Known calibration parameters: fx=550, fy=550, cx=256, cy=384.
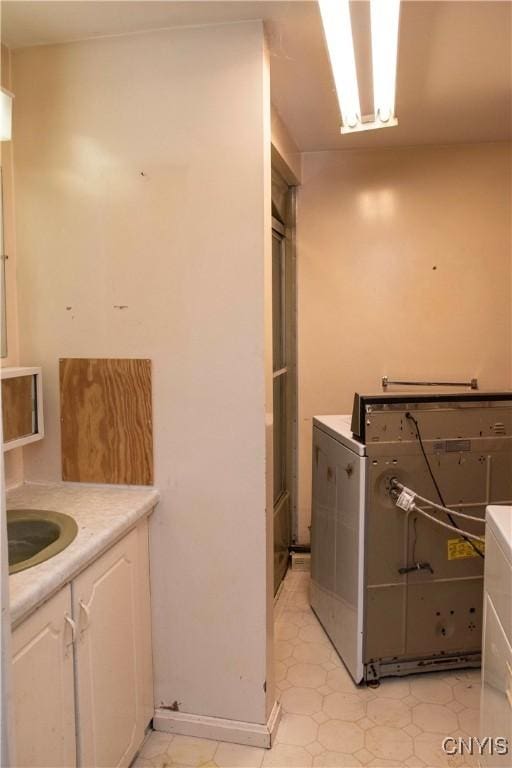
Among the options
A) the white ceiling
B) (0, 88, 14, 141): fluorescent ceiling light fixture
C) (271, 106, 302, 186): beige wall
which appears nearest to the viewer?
(0, 88, 14, 141): fluorescent ceiling light fixture

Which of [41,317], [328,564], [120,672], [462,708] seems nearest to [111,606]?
[120,672]

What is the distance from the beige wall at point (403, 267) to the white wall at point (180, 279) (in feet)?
4.81

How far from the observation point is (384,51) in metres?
1.61

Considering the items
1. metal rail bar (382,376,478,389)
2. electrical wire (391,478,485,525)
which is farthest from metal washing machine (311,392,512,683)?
metal rail bar (382,376,478,389)

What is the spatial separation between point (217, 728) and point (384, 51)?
229 cm

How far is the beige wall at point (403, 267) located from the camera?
3176 mm

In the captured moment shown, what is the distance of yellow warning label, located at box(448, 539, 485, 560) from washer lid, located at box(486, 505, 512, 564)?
36.2 inches

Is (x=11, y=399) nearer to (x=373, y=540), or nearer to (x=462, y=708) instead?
(x=373, y=540)

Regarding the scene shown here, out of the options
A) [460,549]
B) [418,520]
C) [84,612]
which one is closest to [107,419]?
[84,612]

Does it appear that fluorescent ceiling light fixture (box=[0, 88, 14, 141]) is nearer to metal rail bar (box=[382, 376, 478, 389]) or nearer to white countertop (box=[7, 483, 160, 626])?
white countertop (box=[7, 483, 160, 626])

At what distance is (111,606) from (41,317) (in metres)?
1.04

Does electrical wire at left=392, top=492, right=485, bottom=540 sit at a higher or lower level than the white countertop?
lower

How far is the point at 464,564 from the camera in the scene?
2287mm

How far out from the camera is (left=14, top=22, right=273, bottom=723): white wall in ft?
6.07
